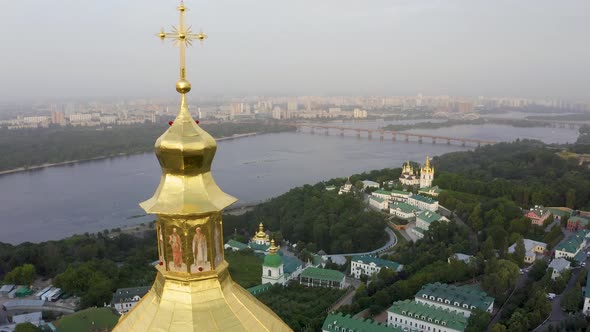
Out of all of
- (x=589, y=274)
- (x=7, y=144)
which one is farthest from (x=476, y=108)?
(x=589, y=274)

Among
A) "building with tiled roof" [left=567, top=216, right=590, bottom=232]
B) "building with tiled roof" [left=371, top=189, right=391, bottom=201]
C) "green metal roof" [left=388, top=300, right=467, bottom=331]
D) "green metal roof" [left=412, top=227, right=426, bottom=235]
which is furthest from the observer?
"building with tiled roof" [left=371, top=189, right=391, bottom=201]

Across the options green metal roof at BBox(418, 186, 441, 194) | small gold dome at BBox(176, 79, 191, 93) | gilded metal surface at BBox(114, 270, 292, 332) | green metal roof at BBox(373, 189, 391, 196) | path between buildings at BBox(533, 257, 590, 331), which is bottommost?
path between buildings at BBox(533, 257, 590, 331)

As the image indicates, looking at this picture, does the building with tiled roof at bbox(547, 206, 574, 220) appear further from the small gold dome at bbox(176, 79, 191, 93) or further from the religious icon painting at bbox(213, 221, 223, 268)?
the small gold dome at bbox(176, 79, 191, 93)

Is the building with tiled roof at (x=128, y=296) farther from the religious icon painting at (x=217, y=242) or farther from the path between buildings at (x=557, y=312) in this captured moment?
the religious icon painting at (x=217, y=242)

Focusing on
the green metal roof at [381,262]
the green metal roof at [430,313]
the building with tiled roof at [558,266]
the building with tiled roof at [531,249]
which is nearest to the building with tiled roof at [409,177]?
the building with tiled roof at [531,249]

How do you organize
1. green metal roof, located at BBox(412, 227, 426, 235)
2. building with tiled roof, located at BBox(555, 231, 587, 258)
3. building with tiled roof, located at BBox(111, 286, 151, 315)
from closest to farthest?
building with tiled roof, located at BBox(111, 286, 151, 315), building with tiled roof, located at BBox(555, 231, 587, 258), green metal roof, located at BBox(412, 227, 426, 235)

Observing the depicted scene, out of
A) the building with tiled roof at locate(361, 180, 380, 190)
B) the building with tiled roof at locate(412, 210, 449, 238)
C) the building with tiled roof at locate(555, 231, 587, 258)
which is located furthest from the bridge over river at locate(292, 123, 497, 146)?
the building with tiled roof at locate(555, 231, 587, 258)
